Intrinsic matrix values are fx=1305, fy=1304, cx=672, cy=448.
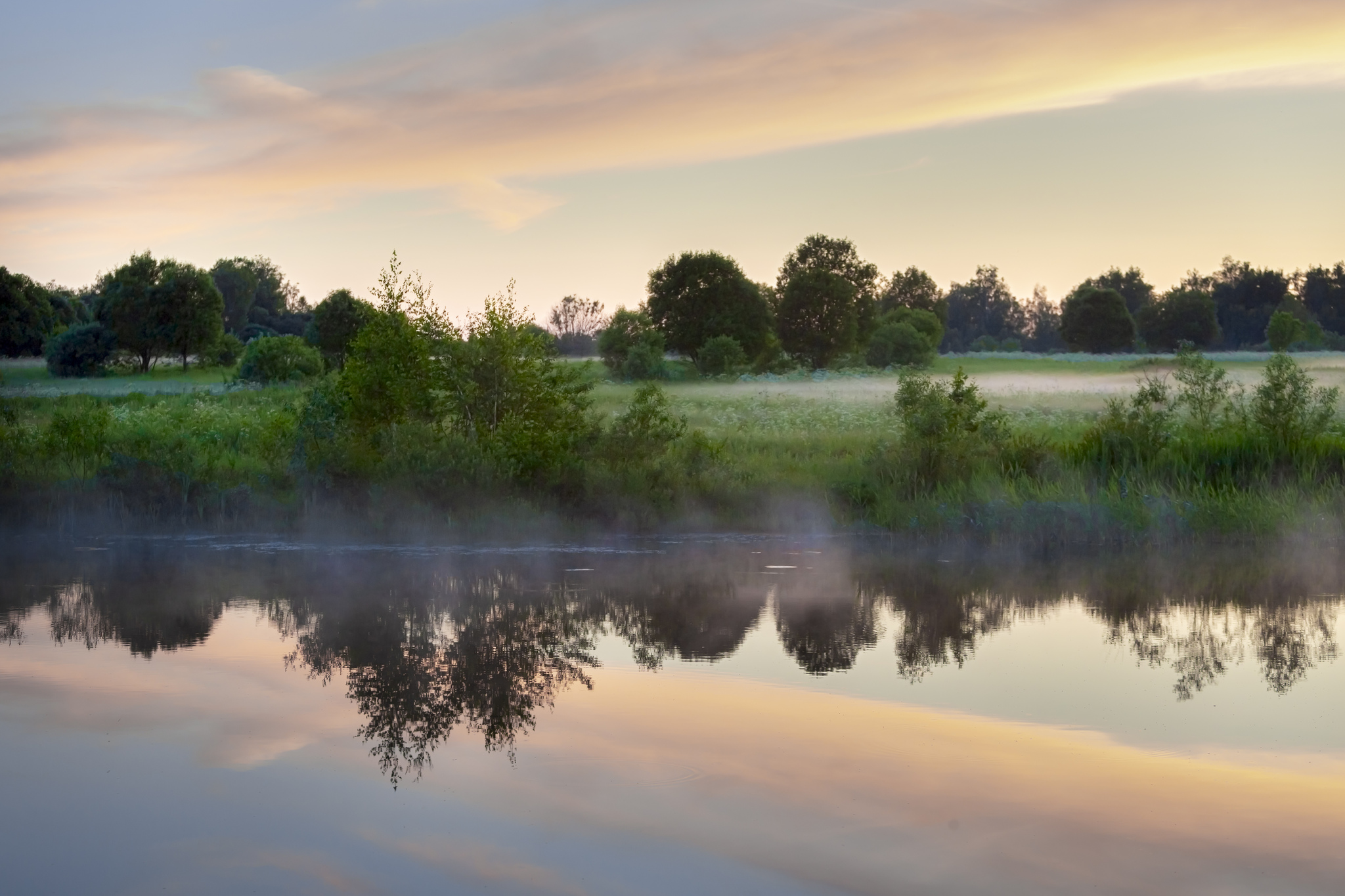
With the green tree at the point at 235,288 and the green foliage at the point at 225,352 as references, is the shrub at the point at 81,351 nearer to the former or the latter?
the green foliage at the point at 225,352

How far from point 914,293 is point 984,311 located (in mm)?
34496

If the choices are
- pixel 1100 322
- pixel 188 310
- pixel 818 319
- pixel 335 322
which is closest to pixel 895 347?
pixel 818 319

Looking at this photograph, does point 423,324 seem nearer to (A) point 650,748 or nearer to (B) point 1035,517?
(B) point 1035,517

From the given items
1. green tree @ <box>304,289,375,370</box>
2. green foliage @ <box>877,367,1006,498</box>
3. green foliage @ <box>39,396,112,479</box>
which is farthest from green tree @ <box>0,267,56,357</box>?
green foliage @ <box>877,367,1006,498</box>

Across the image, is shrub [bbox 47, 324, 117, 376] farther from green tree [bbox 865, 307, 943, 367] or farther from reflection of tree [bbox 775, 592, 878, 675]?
reflection of tree [bbox 775, 592, 878, 675]

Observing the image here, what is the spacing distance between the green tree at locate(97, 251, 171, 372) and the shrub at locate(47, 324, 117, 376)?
1.85 ft

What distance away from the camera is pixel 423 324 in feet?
58.1

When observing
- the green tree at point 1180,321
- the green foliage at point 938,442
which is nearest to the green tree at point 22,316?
the green foliage at point 938,442

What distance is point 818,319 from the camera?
70125mm

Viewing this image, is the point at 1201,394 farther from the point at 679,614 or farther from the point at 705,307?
the point at 705,307

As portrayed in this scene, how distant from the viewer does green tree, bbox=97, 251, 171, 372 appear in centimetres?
5388

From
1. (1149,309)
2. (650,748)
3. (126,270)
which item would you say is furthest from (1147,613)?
Result: (1149,309)

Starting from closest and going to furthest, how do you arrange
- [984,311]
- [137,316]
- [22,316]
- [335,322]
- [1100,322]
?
[335,322]
[137,316]
[22,316]
[1100,322]
[984,311]

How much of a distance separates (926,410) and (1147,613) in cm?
631
